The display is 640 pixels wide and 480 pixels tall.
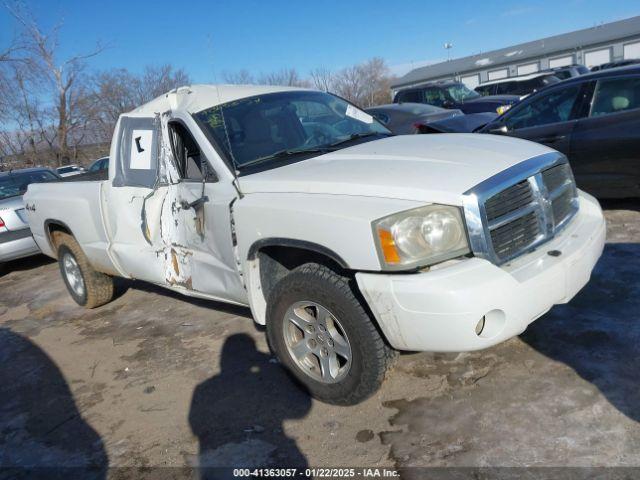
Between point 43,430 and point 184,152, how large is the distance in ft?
6.78

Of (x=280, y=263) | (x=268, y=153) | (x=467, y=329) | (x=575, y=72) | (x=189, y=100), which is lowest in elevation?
(x=575, y=72)

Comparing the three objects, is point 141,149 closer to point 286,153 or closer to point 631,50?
point 286,153

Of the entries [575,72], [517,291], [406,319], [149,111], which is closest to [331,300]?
[406,319]

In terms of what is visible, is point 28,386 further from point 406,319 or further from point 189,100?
point 406,319

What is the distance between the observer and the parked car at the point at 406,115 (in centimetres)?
1020

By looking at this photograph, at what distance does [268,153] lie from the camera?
140 inches

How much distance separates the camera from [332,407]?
3082 millimetres

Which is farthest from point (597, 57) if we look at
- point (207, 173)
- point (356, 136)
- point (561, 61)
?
point (207, 173)

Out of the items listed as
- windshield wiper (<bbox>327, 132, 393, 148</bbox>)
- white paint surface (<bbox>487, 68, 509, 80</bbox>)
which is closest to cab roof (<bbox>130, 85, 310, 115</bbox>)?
windshield wiper (<bbox>327, 132, 393, 148</bbox>)

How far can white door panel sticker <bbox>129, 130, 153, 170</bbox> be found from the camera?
412cm

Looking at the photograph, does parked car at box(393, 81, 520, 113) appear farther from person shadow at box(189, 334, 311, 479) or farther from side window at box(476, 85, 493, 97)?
person shadow at box(189, 334, 311, 479)

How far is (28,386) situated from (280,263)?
2326 mm

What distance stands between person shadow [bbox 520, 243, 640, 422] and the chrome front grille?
2.61ft

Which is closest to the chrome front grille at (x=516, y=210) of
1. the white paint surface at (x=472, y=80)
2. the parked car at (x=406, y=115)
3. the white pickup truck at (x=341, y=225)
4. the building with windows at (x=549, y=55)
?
the white pickup truck at (x=341, y=225)
